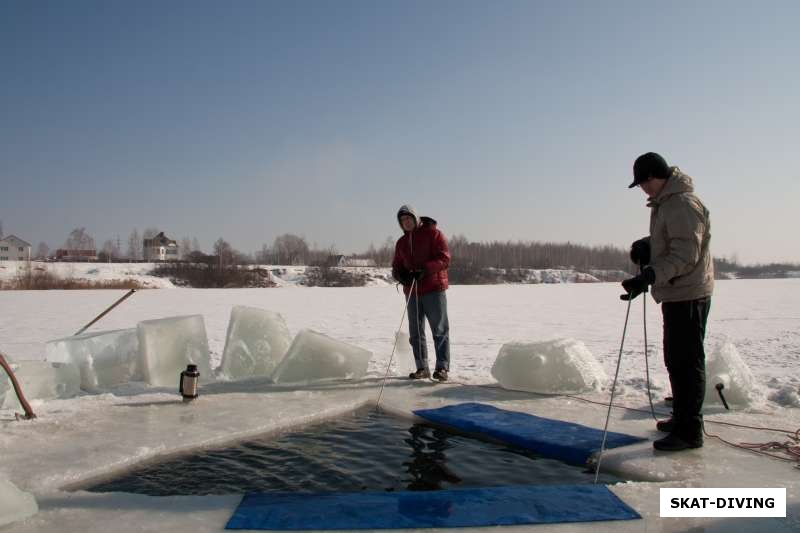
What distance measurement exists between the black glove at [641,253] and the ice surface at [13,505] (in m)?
3.57

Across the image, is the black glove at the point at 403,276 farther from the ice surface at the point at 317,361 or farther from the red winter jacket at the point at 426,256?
the ice surface at the point at 317,361

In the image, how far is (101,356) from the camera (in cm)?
541

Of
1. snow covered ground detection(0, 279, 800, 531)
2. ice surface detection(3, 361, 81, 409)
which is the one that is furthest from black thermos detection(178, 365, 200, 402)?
ice surface detection(3, 361, 81, 409)

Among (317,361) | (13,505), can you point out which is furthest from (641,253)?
(13,505)

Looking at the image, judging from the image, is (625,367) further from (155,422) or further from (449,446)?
(155,422)

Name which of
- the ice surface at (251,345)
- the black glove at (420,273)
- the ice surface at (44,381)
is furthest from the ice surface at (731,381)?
the ice surface at (44,381)

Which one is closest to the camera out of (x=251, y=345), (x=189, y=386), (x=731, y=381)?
(x=731, y=381)

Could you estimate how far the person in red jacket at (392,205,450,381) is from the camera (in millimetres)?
5621

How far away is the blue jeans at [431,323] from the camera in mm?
5613

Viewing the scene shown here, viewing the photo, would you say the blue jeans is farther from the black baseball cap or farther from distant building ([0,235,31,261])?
distant building ([0,235,31,261])

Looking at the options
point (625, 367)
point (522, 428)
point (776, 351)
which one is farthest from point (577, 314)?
point (522, 428)

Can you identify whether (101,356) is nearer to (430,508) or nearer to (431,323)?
(431,323)

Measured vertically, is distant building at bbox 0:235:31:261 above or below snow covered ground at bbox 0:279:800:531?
above

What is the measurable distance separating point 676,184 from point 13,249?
3600 inches
